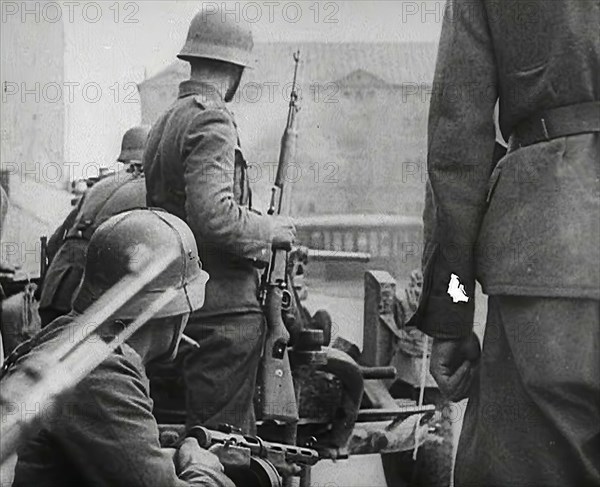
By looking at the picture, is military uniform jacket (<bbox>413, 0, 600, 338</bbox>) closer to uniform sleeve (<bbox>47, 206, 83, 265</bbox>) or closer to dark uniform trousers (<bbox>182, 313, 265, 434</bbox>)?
dark uniform trousers (<bbox>182, 313, 265, 434</bbox>)

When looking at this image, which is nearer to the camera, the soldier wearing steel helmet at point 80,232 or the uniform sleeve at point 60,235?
the soldier wearing steel helmet at point 80,232

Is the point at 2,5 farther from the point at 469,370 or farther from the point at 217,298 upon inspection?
the point at 469,370

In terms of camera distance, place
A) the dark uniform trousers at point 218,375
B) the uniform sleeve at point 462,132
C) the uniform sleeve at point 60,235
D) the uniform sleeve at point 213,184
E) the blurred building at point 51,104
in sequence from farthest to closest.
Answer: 1. the blurred building at point 51,104
2. the uniform sleeve at point 60,235
3. the dark uniform trousers at point 218,375
4. the uniform sleeve at point 213,184
5. the uniform sleeve at point 462,132

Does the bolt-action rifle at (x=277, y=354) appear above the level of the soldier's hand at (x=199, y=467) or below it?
below

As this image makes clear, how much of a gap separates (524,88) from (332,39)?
14.8 feet

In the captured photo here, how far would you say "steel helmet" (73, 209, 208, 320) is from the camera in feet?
11.0

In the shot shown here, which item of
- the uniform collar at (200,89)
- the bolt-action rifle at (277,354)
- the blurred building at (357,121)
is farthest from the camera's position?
the blurred building at (357,121)

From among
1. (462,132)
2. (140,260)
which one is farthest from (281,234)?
(462,132)

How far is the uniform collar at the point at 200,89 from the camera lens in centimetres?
513

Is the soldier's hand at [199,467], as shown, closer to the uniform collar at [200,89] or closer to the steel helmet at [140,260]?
the steel helmet at [140,260]

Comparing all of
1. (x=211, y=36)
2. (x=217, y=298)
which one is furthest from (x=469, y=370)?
(x=211, y=36)

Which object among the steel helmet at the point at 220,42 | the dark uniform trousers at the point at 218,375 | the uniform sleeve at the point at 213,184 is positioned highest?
the steel helmet at the point at 220,42

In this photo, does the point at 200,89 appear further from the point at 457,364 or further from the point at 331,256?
the point at 457,364

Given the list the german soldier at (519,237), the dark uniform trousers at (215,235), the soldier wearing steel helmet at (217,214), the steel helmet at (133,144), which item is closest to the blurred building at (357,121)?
the steel helmet at (133,144)
